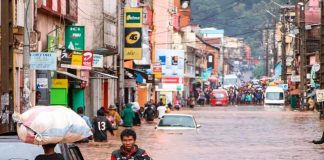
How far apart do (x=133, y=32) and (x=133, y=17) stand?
34.6 inches

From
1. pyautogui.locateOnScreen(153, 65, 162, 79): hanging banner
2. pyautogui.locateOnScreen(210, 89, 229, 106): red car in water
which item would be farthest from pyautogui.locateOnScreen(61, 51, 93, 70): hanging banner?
pyautogui.locateOnScreen(210, 89, 229, 106): red car in water

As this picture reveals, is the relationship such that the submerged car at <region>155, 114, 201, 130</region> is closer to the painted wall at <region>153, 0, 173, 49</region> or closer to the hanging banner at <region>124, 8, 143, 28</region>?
the hanging banner at <region>124, 8, 143, 28</region>

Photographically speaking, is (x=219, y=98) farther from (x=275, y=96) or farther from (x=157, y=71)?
(x=157, y=71)

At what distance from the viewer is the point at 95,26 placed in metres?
60.2

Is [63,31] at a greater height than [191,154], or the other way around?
[63,31]

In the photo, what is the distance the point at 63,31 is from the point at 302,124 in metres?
16.6

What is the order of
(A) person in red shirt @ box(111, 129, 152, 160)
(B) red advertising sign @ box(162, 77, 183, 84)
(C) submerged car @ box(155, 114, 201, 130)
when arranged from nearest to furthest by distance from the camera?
(A) person in red shirt @ box(111, 129, 152, 160), (C) submerged car @ box(155, 114, 201, 130), (B) red advertising sign @ box(162, 77, 183, 84)

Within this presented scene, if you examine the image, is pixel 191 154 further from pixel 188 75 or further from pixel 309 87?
pixel 188 75

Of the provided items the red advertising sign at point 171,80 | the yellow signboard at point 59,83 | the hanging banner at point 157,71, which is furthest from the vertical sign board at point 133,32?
the red advertising sign at point 171,80

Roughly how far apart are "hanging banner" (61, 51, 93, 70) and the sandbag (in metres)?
31.0

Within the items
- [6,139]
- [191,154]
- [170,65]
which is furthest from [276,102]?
[6,139]

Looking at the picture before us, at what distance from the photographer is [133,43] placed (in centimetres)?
6588

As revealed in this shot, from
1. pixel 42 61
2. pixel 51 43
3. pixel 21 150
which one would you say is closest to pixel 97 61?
pixel 51 43

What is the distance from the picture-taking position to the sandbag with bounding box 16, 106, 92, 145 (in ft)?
38.1
